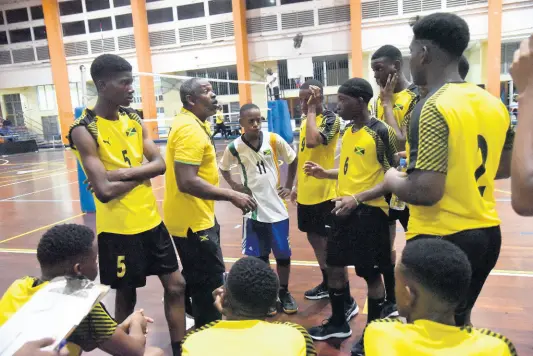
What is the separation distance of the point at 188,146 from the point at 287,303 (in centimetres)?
150

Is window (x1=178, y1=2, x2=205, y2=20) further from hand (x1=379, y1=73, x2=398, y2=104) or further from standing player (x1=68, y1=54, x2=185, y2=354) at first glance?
standing player (x1=68, y1=54, x2=185, y2=354)

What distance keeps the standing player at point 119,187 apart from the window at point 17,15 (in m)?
24.0

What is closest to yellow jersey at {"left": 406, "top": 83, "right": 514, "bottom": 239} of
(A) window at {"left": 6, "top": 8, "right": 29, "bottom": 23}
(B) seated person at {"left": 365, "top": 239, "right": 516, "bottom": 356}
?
(B) seated person at {"left": 365, "top": 239, "right": 516, "bottom": 356}

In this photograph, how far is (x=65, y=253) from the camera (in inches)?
66.2

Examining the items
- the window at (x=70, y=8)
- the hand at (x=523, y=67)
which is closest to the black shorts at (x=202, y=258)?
the hand at (x=523, y=67)

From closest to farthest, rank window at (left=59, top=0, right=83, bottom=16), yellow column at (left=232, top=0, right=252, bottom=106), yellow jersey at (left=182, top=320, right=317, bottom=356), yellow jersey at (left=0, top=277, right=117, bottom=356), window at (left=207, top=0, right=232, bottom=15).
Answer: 1. yellow jersey at (left=182, top=320, right=317, bottom=356)
2. yellow jersey at (left=0, top=277, right=117, bottom=356)
3. yellow column at (left=232, top=0, right=252, bottom=106)
4. window at (left=207, top=0, right=232, bottom=15)
5. window at (left=59, top=0, right=83, bottom=16)

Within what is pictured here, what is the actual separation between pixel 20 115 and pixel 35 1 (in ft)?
20.9

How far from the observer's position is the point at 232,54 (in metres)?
20.2

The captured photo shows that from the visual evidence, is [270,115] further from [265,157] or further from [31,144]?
[31,144]

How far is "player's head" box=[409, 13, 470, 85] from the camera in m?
1.67

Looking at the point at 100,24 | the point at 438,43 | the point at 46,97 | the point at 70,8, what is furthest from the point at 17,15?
the point at 438,43

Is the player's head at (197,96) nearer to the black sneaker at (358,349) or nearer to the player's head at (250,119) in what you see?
the player's head at (250,119)

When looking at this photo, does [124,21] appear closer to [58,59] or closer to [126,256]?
[58,59]

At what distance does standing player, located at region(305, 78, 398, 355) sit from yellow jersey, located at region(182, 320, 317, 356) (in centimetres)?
117
